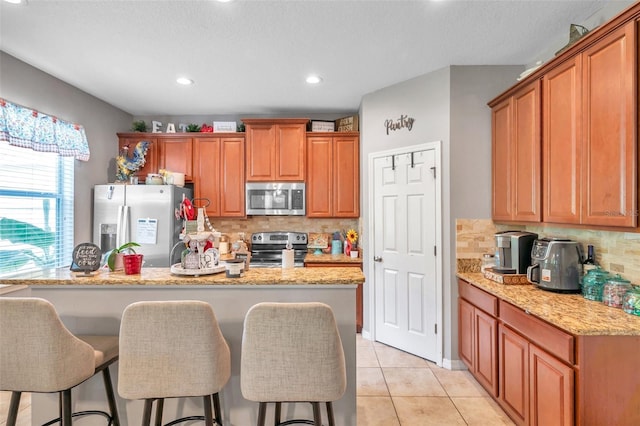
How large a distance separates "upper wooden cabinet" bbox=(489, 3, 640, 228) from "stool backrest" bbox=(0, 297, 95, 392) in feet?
8.93

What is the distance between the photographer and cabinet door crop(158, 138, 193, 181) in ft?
14.2

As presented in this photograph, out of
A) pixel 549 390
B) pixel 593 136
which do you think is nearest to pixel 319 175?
pixel 593 136

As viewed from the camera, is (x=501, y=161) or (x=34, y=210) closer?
(x=501, y=161)

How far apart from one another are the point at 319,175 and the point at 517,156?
2.23 metres

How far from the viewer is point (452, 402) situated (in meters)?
2.54

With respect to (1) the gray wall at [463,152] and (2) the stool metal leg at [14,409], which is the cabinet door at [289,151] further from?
(2) the stool metal leg at [14,409]

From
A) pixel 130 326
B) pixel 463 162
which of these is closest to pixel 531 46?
pixel 463 162

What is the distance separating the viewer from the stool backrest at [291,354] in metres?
1.46

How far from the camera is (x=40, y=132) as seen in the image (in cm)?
308

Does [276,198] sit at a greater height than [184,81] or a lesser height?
lesser

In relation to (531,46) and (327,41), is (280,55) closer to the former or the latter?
(327,41)

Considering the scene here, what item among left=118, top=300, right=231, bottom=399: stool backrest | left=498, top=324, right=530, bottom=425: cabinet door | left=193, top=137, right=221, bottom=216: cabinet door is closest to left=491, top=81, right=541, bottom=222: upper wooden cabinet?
left=498, top=324, right=530, bottom=425: cabinet door

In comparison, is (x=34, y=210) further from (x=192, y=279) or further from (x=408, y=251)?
(x=408, y=251)

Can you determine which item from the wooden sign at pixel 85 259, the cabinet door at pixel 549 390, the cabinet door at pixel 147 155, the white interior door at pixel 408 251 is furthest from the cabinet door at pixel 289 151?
the cabinet door at pixel 549 390
